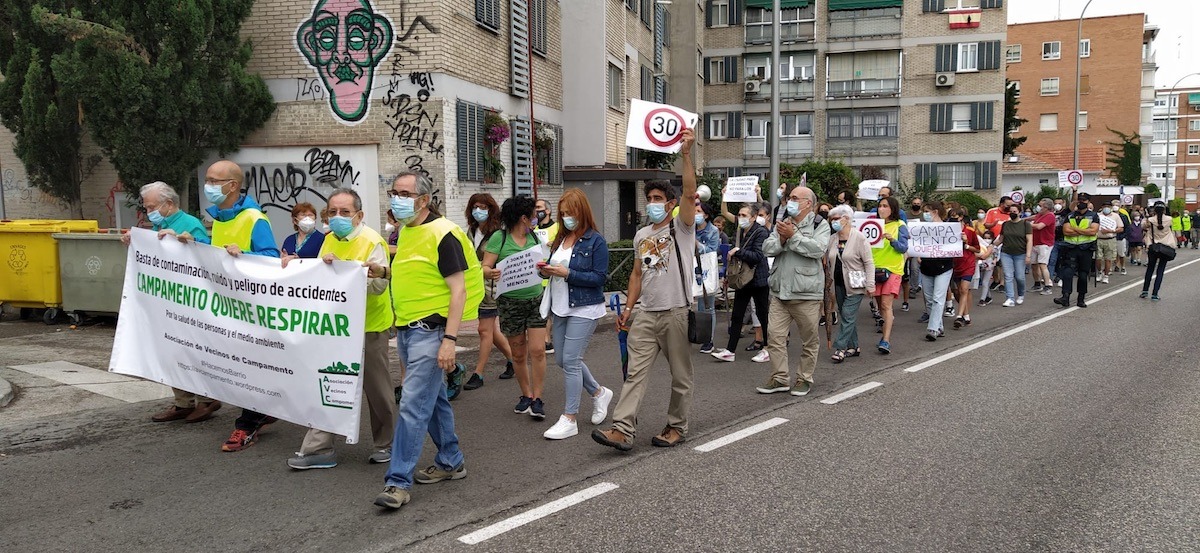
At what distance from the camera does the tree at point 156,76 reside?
12914mm

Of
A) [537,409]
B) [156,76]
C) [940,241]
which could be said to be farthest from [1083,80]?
[537,409]

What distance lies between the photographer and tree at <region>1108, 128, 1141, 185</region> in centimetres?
6375

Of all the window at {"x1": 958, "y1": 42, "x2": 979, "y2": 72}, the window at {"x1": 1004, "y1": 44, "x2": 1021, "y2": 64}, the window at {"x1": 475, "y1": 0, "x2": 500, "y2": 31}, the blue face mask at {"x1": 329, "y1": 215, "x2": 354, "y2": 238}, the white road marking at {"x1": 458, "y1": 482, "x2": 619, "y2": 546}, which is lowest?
the white road marking at {"x1": 458, "y1": 482, "x2": 619, "y2": 546}

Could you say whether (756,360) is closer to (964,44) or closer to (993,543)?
(993,543)

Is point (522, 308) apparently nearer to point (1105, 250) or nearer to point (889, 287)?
point (889, 287)

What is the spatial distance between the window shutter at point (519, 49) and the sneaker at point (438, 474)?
12906mm

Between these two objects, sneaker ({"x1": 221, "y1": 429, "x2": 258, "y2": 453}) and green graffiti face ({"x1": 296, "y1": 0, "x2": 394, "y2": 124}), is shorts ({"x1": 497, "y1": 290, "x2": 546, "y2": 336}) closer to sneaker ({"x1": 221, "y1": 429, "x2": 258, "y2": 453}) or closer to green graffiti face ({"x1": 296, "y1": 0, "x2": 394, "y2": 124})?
sneaker ({"x1": 221, "y1": 429, "x2": 258, "y2": 453})

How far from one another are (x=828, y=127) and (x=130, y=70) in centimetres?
3749

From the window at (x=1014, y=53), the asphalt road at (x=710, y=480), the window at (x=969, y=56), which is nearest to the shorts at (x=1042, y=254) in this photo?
the asphalt road at (x=710, y=480)

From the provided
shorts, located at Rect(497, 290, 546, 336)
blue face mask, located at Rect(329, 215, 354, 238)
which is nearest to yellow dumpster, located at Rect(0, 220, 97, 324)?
shorts, located at Rect(497, 290, 546, 336)

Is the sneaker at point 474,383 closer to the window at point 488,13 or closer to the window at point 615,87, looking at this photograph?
the window at point 488,13

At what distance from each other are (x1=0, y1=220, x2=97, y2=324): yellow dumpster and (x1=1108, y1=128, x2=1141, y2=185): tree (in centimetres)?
6824

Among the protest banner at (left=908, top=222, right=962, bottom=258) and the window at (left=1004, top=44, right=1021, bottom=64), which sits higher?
the window at (left=1004, top=44, right=1021, bottom=64)

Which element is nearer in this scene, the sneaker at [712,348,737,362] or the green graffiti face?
the sneaker at [712,348,737,362]
